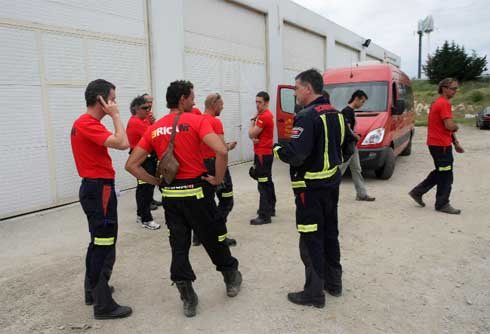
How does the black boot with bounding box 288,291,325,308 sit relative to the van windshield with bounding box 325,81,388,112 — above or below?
below

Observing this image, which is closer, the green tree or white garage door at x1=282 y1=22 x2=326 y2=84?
white garage door at x1=282 y1=22 x2=326 y2=84

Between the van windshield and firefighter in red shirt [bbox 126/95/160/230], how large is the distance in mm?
4910

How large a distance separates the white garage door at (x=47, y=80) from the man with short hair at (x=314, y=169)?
193 inches

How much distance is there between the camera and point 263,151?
18.4ft

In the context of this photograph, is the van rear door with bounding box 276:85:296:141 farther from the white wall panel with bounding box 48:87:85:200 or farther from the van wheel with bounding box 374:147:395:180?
the white wall panel with bounding box 48:87:85:200

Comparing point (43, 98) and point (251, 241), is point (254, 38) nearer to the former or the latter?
point (43, 98)

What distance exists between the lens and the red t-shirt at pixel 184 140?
3.09m

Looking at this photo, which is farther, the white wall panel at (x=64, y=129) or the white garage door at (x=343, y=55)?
the white garage door at (x=343, y=55)

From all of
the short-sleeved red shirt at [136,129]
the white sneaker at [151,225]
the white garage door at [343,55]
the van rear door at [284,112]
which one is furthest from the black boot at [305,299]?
the white garage door at [343,55]

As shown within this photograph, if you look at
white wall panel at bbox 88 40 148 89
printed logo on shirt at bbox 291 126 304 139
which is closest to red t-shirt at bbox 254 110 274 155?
printed logo on shirt at bbox 291 126 304 139

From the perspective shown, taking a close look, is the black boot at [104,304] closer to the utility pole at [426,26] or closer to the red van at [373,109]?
the red van at [373,109]

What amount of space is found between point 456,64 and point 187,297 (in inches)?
1766

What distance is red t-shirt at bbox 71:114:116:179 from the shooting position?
3.12m

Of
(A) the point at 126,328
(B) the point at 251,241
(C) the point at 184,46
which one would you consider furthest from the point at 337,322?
(C) the point at 184,46
